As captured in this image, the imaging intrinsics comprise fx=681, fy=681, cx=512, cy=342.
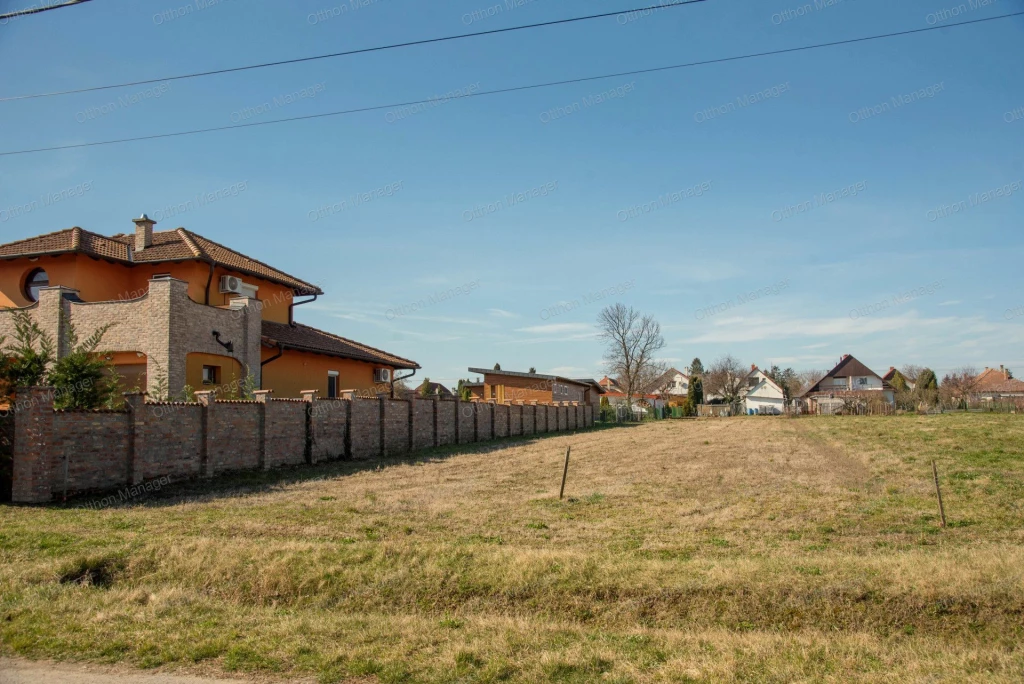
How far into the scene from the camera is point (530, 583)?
8.38 metres

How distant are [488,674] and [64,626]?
13.9ft

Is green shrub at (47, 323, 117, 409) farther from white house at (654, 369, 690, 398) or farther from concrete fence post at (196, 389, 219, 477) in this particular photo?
white house at (654, 369, 690, 398)

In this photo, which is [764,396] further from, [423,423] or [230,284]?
[230,284]

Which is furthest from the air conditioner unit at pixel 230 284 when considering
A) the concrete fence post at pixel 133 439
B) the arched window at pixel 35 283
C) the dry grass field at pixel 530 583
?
the dry grass field at pixel 530 583

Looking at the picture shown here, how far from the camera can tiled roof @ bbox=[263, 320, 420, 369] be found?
82.0 ft

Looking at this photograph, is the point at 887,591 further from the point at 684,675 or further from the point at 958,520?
the point at 958,520

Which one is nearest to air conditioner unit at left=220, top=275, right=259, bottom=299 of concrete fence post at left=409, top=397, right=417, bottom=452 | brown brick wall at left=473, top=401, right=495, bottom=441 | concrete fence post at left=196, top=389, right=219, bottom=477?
concrete fence post at left=409, top=397, right=417, bottom=452

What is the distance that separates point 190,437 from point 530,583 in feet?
33.4

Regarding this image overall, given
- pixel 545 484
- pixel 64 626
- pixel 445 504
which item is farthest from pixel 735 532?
pixel 64 626

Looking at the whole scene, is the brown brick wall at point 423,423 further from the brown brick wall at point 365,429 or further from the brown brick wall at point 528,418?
the brown brick wall at point 528,418

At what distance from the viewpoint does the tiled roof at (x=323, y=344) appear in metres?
25.0

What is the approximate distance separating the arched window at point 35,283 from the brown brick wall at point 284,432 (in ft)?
34.2

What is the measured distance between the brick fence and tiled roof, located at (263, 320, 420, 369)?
4.25 m

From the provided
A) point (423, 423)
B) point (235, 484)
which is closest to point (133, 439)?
point (235, 484)
